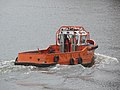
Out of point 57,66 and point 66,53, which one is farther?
point 66,53

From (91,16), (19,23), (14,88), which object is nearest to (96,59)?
(14,88)

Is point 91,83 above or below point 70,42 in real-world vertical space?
below

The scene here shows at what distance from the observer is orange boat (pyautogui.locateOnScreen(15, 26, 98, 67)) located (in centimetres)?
3328

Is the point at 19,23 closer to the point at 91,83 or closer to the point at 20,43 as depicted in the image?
the point at 20,43

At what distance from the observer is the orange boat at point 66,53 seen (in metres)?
33.3

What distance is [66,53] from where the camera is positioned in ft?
112

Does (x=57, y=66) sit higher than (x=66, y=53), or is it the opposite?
(x=66, y=53)

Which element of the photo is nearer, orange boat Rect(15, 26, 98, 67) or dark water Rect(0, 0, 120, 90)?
dark water Rect(0, 0, 120, 90)

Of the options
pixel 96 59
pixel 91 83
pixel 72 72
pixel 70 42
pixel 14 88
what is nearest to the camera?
pixel 14 88

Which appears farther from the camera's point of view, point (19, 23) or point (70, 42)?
point (19, 23)

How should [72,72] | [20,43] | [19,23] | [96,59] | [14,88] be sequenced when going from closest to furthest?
[14,88] → [72,72] → [96,59] → [20,43] → [19,23]

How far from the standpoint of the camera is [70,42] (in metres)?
36.2

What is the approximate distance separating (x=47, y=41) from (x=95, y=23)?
2362 centimetres

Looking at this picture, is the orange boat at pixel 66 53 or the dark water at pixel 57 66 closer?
the dark water at pixel 57 66
